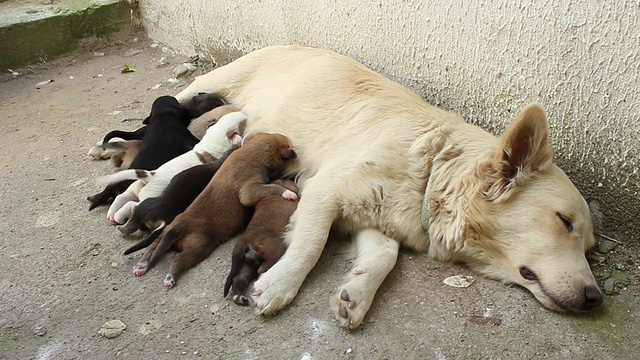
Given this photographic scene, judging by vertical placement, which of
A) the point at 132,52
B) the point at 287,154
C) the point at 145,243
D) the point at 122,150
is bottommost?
the point at 132,52

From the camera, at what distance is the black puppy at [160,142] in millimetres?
3840

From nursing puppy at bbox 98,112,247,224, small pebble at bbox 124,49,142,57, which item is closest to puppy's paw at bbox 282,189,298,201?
nursing puppy at bbox 98,112,247,224

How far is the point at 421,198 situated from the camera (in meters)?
3.25

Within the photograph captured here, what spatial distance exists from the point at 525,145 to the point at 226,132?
6.46 ft

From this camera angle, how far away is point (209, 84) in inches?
190

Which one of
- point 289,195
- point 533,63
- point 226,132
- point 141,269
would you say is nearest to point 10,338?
point 141,269

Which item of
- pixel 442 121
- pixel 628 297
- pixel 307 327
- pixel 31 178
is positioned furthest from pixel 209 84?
pixel 628 297

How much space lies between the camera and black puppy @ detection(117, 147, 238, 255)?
11.0 ft

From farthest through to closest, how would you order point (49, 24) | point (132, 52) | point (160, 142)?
point (132, 52) → point (49, 24) → point (160, 142)

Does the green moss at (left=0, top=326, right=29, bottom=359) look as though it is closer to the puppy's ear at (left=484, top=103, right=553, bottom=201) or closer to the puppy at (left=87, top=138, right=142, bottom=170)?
the puppy at (left=87, top=138, right=142, bottom=170)

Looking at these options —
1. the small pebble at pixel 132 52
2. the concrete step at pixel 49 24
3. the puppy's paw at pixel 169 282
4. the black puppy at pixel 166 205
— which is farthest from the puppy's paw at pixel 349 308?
the concrete step at pixel 49 24

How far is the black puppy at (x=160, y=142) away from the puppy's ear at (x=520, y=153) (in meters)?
2.08

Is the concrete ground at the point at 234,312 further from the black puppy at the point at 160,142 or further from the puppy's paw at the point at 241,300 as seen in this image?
the black puppy at the point at 160,142

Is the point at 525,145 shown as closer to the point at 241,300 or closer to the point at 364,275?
the point at 364,275
